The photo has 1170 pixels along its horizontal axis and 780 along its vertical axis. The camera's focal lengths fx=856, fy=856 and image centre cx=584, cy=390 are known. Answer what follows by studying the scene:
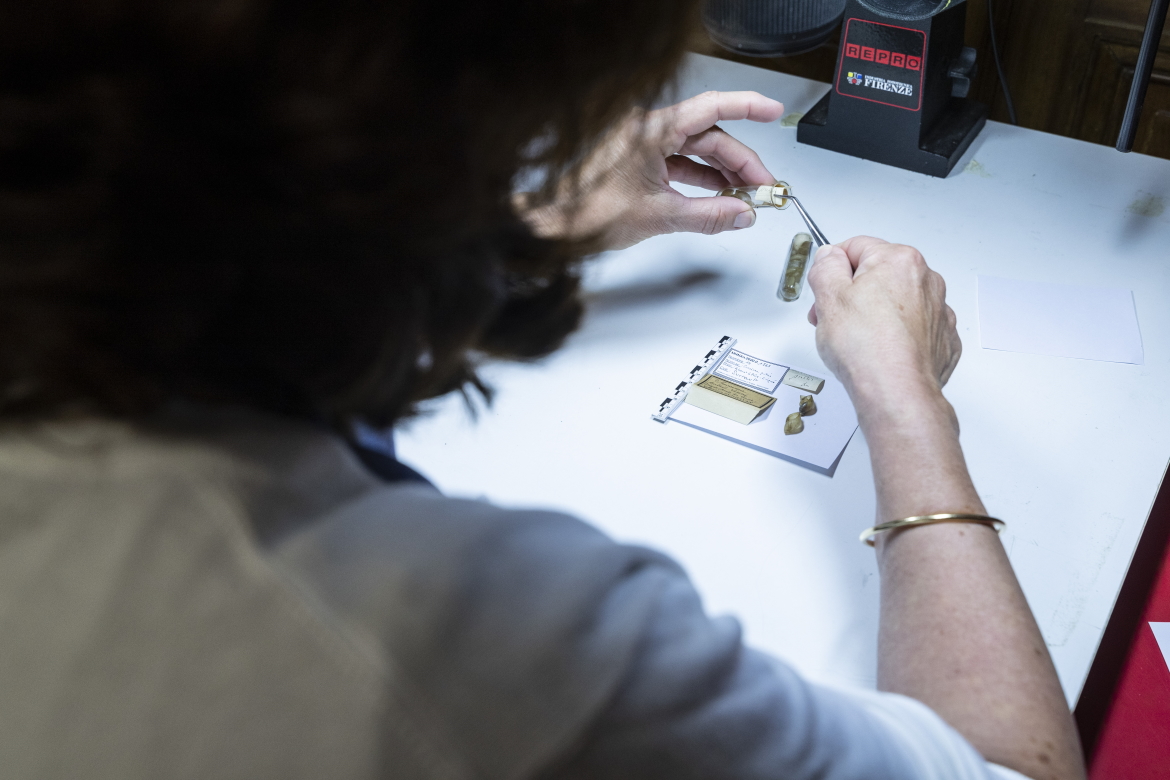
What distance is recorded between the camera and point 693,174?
120 cm

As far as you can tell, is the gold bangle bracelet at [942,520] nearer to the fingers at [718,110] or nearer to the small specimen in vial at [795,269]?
the small specimen in vial at [795,269]

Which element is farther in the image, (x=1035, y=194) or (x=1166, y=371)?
(x=1035, y=194)

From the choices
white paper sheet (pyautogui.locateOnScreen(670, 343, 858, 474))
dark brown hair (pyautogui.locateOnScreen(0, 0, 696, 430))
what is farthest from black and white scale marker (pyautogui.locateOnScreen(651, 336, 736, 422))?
dark brown hair (pyautogui.locateOnScreen(0, 0, 696, 430))

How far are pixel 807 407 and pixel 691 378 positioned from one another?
128mm

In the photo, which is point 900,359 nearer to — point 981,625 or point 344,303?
point 981,625

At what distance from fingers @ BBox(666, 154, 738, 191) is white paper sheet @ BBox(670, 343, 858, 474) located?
15.4 inches

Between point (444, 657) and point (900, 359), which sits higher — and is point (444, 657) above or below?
above

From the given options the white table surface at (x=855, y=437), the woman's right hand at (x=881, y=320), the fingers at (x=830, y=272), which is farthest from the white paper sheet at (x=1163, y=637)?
the fingers at (x=830, y=272)

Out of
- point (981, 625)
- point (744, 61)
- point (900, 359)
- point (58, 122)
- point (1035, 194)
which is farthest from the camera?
point (744, 61)

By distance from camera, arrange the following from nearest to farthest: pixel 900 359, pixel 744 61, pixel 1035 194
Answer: pixel 900 359, pixel 1035 194, pixel 744 61

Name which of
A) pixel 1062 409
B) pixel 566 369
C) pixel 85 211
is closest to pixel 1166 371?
pixel 1062 409

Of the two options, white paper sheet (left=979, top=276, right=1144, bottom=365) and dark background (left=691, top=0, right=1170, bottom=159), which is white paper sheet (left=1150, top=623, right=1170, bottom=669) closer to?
white paper sheet (left=979, top=276, right=1144, bottom=365)

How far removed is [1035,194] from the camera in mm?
1199

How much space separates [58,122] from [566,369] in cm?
68
